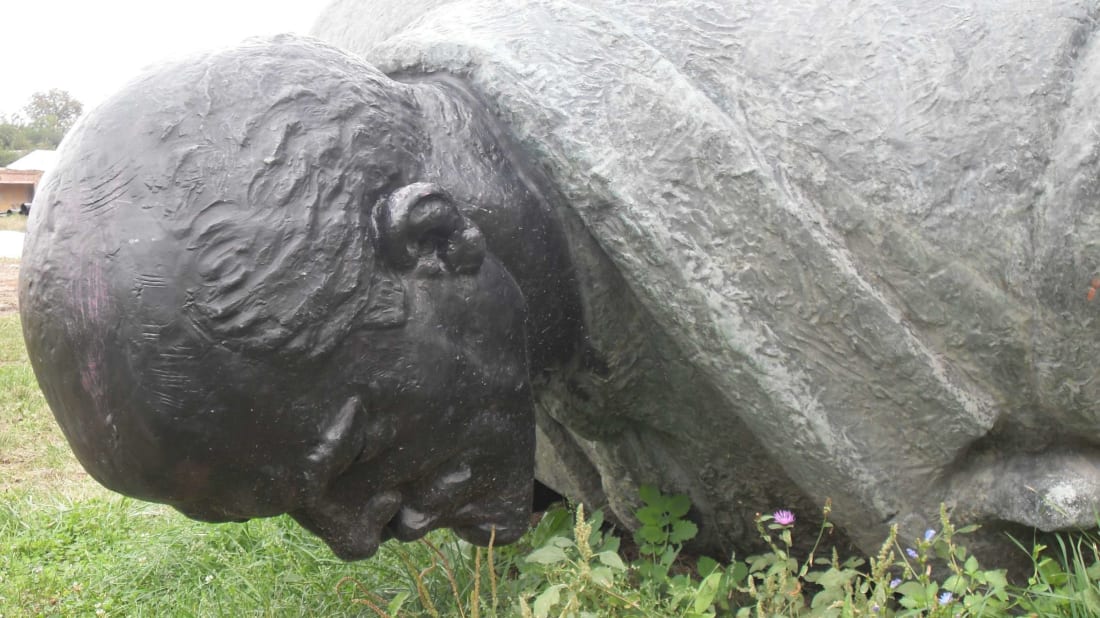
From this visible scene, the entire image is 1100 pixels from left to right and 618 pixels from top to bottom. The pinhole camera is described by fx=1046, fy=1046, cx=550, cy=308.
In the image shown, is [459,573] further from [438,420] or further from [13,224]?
[13,224]

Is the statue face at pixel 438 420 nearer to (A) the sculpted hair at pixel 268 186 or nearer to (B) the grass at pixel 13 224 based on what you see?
(A) the sculpted hair at pixel 268 186

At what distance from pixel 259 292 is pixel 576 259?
58 centimetres

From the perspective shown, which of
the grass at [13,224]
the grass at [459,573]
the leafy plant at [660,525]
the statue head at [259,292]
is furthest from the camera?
the grass at [13,224]

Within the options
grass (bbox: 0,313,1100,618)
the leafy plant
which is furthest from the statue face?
the leafy plant

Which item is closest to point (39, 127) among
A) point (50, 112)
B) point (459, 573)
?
point (50, 112)

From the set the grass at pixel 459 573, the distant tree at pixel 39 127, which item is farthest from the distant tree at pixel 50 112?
the grass at pixel 459 573

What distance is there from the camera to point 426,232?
1533 mm

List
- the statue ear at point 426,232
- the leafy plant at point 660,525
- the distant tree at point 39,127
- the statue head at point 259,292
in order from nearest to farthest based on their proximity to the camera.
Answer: the statue head at point 259,292 < the statue ear at point 426,232 < the leafy plant at point 660,525 < the distant tree at point 39,127

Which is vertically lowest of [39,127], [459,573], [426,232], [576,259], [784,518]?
[39,127]

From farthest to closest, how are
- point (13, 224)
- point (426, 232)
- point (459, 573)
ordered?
point (13, 224)
point (459, 573)
point (426, 232)

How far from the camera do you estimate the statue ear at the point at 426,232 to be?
4.92 ft

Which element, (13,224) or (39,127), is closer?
(13,224)

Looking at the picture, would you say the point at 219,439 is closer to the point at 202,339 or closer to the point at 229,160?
the point at 202,339

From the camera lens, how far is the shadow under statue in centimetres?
140
